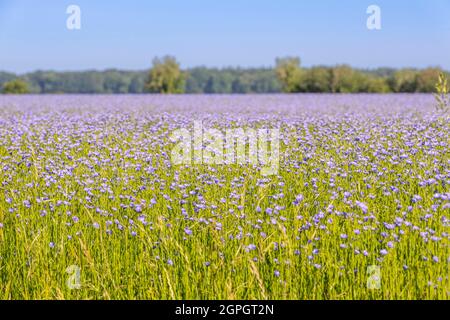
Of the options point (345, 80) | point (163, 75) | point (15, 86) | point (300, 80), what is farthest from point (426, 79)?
point (15, 86)

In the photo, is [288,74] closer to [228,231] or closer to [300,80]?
[300,80]

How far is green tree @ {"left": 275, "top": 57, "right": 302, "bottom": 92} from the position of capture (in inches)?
1574

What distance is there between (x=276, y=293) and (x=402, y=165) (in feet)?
11.4

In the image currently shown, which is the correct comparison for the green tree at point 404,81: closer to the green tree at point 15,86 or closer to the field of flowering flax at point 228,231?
the green tree at point 15,86

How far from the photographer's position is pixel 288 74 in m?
40.7

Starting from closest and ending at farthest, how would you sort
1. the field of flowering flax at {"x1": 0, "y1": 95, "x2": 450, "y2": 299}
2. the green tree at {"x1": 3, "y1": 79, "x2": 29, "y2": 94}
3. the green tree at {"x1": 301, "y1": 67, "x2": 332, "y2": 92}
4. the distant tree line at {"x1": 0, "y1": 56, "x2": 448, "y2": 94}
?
the field of flowering flax at {"x1": 0, "y1": 95, "x2": 450, "y2": 299}, the distant tree line at {"x1": 0, "y1": 56, "x2": 448, "y2": 94}, the green tree at {"x1": 301, "y1": 67, "x2": 332, "y2": 92}, the green tree at {"x1": 3, "y1": 79, "x2": 29, "y2": 94}

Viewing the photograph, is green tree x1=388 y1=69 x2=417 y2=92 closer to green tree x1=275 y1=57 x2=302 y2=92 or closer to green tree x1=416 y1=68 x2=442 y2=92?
green tree x1=416 y1=68 x2=442 y2=92

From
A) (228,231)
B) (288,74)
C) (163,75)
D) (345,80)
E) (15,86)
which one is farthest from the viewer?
(15,86)

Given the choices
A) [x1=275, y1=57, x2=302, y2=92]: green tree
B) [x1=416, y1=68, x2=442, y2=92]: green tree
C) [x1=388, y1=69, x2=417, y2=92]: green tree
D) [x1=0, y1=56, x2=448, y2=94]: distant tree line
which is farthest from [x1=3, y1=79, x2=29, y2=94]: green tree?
[x1=416, y1=68, x2=442, y2=92]: green tree

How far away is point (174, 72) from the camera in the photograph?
24.8 m

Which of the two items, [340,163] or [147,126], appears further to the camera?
[147,126]

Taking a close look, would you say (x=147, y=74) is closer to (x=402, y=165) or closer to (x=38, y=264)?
(x=402, y=165)
